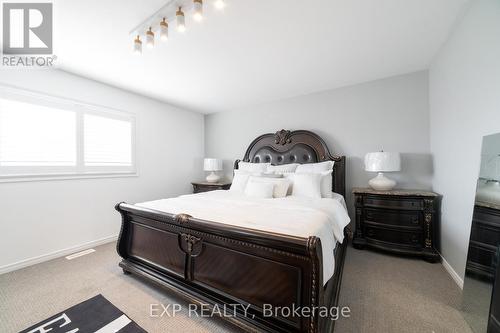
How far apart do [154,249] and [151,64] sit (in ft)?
7.19

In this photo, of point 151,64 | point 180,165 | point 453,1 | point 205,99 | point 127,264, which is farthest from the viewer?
point 180,165

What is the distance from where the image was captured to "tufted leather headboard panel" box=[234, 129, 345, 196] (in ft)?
9.78

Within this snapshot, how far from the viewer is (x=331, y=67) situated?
2496 mm

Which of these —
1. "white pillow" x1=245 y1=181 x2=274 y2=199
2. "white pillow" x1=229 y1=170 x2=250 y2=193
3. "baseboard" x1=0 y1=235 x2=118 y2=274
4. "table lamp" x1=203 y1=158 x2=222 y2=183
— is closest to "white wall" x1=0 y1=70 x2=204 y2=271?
"baseboard" x1=0 y1=235 x2=118 y2=274

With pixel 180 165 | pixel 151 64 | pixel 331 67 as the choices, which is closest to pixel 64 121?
pixel 151 64

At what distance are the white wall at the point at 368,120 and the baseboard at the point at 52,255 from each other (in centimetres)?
315

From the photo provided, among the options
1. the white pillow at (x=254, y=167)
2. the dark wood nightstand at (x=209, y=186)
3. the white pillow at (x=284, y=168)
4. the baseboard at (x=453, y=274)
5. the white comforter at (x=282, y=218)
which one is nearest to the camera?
the white comforter at (x=282, y=218)

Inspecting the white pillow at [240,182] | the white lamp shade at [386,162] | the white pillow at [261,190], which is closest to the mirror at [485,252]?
the white lamp shade at [386,162]

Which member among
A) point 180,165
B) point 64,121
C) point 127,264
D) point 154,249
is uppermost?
point 64,121

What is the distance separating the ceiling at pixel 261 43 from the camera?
1.58 meters

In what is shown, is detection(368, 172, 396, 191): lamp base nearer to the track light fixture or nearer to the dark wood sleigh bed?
the dark wood sleigh bed

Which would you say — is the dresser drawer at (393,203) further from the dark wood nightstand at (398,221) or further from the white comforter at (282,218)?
the white comforter at (282,218)

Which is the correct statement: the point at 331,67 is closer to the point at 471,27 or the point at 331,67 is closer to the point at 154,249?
the point at 471,27

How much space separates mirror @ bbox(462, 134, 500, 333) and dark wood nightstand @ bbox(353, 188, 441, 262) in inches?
34.2
